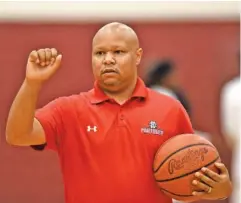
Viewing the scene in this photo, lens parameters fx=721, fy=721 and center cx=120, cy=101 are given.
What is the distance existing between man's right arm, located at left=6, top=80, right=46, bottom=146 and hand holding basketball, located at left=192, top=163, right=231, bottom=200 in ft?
1.48

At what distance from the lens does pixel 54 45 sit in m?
4.70

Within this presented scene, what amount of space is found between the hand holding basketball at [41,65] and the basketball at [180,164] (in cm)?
37

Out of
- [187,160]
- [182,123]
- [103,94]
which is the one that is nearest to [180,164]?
[187,160]

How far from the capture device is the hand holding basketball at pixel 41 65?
5.89 feet

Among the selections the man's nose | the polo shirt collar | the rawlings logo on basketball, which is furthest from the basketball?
the man's nose

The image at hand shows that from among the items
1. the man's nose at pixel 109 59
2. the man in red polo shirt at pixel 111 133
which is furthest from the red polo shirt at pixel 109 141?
the man's nose at pixel 109 59

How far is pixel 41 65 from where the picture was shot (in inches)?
71.4

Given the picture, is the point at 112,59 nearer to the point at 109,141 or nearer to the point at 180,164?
the point at 109,141

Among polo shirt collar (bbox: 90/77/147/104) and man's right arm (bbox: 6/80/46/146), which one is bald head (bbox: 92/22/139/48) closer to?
polo shirt collar (bbox: 90/77/147/104)

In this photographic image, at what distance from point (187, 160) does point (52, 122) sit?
370 mm

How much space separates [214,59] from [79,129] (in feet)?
9.60

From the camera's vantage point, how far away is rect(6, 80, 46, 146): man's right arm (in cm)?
180

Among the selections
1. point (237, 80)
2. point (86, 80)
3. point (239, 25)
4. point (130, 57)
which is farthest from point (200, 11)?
point (130, 57)

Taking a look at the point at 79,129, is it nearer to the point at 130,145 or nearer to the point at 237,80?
the point at 130,145
